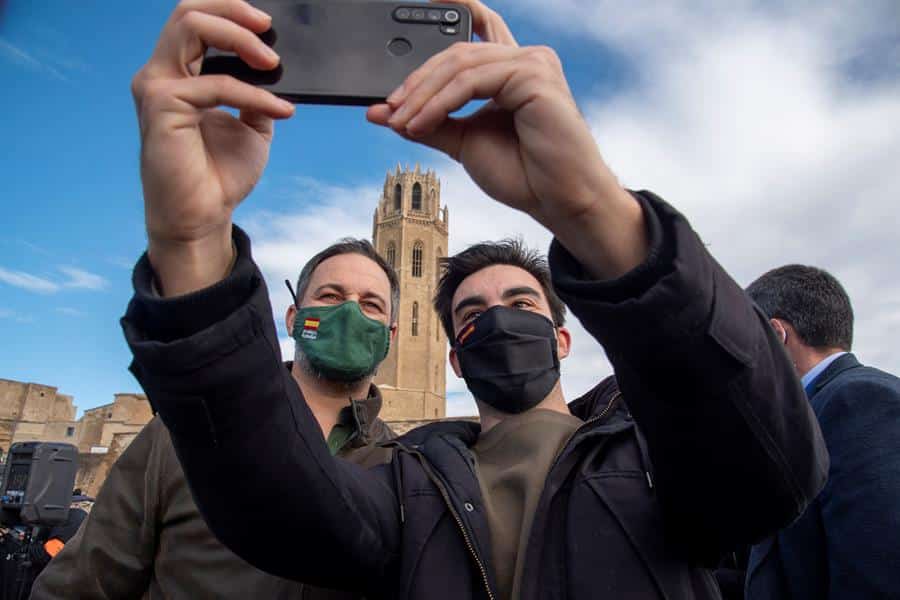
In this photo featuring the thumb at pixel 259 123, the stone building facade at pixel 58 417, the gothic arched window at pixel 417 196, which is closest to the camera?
the thumb at pixel 259 123

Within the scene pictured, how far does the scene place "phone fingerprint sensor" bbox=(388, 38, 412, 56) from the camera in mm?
1262

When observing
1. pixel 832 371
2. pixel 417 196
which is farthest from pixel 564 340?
pixel 417 196

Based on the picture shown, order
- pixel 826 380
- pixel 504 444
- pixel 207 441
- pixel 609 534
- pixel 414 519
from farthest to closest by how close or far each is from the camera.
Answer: pixel 826 380 < pixel 504 444 < pixel 414 519 < pixel 609 534 < pixel 207 441

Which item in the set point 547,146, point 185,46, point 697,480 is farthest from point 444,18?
point 697,480

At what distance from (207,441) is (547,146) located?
0.96 metres

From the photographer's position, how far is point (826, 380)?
310cm

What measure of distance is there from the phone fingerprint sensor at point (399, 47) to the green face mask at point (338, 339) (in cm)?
174

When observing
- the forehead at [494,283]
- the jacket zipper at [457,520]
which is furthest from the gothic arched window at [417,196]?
the jacket zipper at [457,520]

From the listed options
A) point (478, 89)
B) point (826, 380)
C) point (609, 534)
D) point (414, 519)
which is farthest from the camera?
point (826, 380)

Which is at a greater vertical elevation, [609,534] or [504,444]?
[504,444]

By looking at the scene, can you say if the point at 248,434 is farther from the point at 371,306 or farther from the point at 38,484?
the point at 38,484

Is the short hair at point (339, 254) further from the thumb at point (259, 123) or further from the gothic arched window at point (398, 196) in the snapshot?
the gothic arched window at point (398, 196)

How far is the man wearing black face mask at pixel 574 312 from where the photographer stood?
45.3 inches

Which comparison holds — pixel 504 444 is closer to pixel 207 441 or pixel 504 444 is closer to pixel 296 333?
pixel 207 441
